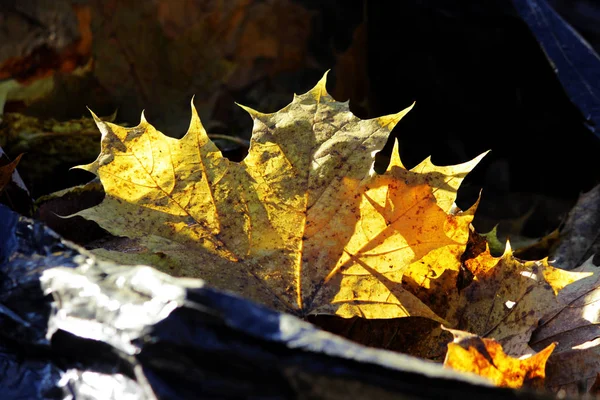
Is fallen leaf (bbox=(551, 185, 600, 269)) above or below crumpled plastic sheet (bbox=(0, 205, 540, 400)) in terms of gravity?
below

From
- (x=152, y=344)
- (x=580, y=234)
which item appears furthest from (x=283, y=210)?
(x=580, y=234)

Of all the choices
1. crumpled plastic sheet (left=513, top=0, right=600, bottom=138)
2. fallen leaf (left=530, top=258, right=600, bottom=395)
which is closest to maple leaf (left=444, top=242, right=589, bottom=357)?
fallen leaf (left=530, top=258, right=600, bottom=395)

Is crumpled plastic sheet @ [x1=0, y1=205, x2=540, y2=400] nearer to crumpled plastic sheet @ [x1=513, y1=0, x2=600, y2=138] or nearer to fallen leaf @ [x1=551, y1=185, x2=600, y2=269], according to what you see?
fallen leaf @ [x1=551, y1=185, x2=600, y2=269]

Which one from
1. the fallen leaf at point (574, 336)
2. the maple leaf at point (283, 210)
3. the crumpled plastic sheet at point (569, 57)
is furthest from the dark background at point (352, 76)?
the fallen leaf at point (574, 336)

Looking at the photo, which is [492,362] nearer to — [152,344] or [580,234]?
[152,344]

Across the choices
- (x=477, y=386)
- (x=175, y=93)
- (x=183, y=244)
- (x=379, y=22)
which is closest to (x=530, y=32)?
(x=379, y=22)

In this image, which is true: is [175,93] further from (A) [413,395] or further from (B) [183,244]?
(A) [413,395]
